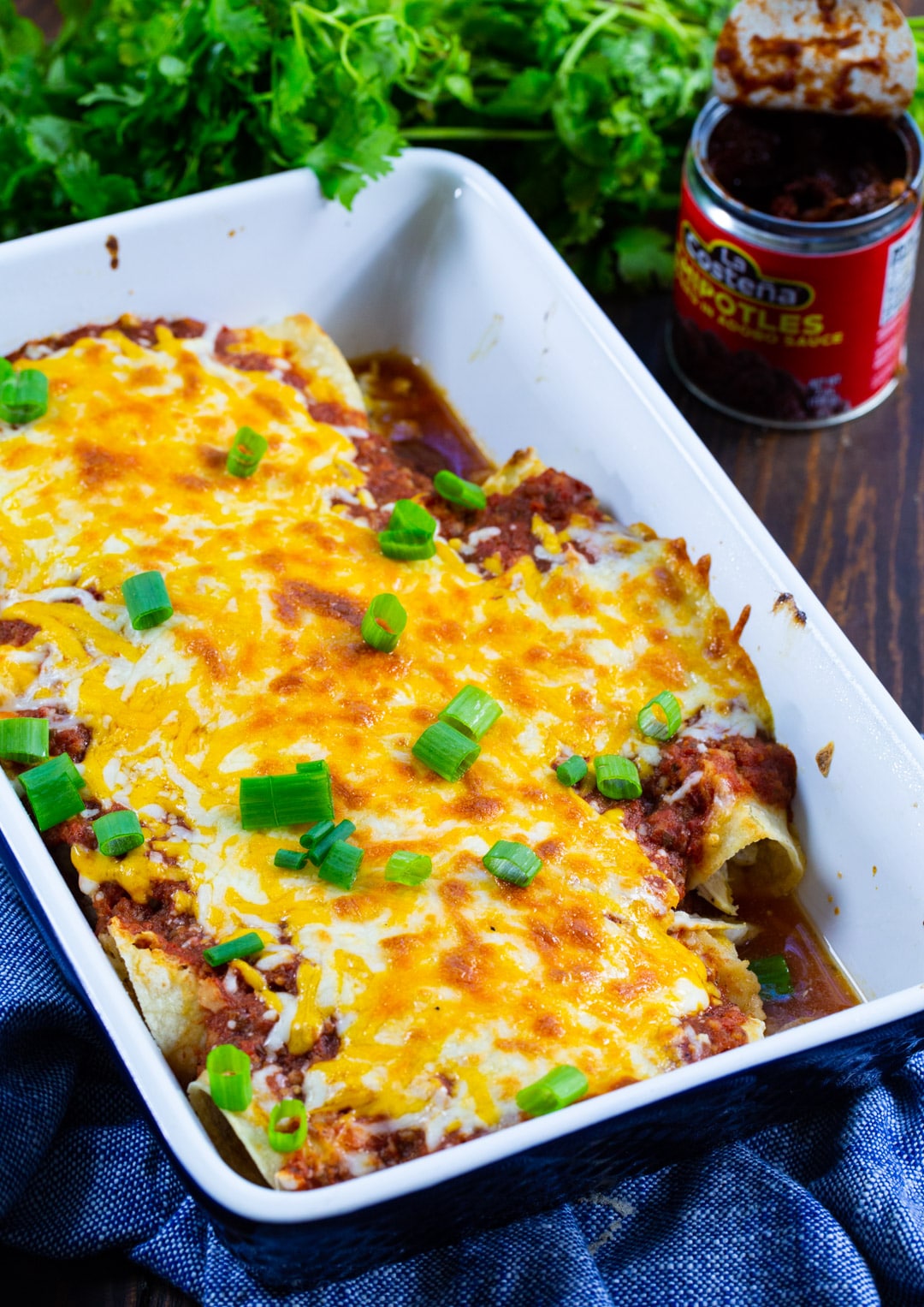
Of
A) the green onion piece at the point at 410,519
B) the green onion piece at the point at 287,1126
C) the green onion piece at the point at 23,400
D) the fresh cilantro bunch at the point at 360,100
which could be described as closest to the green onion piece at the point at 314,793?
the green onion piece at the point at 287,1126

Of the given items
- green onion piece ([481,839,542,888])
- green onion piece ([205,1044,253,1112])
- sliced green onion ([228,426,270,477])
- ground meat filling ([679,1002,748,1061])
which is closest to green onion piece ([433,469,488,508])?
sliced green onion ([228,426,270,477])

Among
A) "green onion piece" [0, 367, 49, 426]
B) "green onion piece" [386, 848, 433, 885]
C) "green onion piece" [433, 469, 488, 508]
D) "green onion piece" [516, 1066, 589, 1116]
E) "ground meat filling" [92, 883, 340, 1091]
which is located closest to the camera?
"green onion piece" [516, 1066, 589, 1116]

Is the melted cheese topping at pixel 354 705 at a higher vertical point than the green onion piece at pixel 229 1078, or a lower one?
higher

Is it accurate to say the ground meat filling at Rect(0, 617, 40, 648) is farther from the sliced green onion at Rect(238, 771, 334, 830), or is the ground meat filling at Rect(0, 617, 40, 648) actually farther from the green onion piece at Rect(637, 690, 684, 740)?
the green onion piece at Rect(637, 690, 684, 740)

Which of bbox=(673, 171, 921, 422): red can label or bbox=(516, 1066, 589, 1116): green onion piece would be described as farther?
bbox=(673, 171, 921, 422): red can label

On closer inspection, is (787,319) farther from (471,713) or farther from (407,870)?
(407,870)

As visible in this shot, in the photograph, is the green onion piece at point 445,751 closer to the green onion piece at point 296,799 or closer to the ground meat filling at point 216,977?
the green onion piece at point 296,799

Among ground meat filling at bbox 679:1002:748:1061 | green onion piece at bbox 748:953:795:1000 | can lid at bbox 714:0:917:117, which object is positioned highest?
can lid at bbox 714:0:917:117

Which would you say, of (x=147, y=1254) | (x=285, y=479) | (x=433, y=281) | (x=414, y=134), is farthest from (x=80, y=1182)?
(x=414, y=134)
